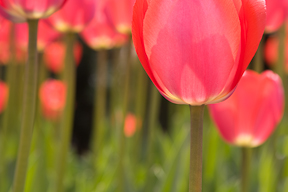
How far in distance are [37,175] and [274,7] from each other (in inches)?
21.2

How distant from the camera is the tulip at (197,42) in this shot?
0.29 meters

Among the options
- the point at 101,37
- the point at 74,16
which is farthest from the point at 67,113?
the point at 101,37

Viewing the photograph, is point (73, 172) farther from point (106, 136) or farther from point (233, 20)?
point (233, 20)

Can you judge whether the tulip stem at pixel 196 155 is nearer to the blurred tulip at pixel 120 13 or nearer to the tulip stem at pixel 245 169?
the tulip stem at pixel 245 169

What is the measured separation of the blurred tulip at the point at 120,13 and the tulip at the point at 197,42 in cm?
44

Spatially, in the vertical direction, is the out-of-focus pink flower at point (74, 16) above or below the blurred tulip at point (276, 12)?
below

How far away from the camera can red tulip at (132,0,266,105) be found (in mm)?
294

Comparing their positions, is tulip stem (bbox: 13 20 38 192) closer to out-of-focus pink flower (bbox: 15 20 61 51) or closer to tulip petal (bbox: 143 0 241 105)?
tulip petal (bbox: 143 0 241 105)

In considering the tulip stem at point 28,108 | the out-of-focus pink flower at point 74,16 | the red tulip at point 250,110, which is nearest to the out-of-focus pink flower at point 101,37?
the out-of-focus pink flower at point 74,16

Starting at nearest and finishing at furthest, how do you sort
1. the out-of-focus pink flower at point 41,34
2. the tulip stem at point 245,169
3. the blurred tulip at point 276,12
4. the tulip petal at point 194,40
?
the tulip petal at point 194,40 < the tulip stem at point 245,169 < the blurred tulip at point 276,12 < the out-of-focus pink flower at point 41,34

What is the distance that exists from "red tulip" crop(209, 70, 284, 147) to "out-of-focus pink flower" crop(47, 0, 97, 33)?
23 centimetres

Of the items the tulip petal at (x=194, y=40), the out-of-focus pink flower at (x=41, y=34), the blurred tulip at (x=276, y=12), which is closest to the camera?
the tulip petal at (x=194, y=40)

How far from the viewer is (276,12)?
0.70 m

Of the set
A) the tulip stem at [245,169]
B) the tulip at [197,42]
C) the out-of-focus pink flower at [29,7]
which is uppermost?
the out-of-focus pink flower at [29,7]
